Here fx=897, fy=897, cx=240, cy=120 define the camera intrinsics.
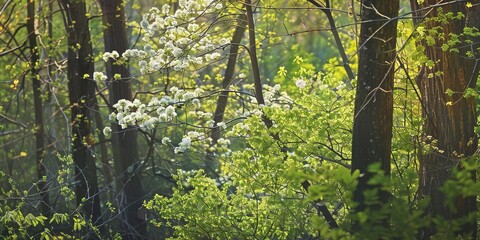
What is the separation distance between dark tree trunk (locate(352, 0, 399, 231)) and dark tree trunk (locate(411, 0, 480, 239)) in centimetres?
138

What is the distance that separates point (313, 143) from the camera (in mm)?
10555

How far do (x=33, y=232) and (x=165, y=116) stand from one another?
5.16 meters

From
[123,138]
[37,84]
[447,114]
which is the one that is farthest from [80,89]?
[447,114]

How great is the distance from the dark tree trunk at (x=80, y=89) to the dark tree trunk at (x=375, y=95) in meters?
6.57

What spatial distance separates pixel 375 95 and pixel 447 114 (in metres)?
1.84

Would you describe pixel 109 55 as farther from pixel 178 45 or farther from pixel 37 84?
pixel 37 84

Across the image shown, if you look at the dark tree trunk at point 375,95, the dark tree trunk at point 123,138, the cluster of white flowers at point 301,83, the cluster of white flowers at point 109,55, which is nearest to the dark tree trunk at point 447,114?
the dark tree trunk at point 375,95

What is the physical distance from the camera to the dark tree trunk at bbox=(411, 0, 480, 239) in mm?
10039

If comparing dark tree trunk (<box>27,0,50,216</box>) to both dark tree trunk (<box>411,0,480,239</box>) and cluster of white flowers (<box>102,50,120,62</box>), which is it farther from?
dark tree trunk (<box>411,0,480,239</box>)

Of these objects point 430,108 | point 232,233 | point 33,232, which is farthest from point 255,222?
point 33,232

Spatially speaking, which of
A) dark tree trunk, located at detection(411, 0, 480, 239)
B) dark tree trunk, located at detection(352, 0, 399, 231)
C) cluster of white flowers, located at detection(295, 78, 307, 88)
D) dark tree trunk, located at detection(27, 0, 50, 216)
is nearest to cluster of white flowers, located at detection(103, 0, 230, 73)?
cluster of white flowers, located at detection(295, 78, 307, 88)

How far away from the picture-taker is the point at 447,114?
10195 mm

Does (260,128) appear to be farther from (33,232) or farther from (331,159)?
(33,232)

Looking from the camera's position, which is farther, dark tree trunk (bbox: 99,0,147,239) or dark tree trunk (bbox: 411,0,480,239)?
dark tree trunk (bbox: 99,0,147,239)
